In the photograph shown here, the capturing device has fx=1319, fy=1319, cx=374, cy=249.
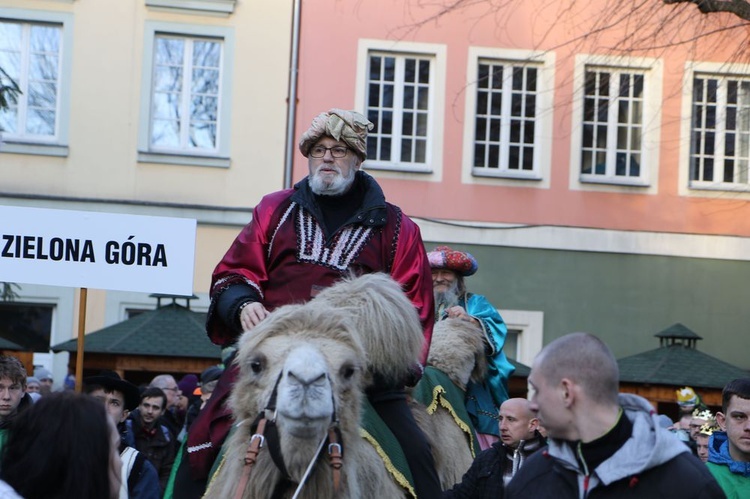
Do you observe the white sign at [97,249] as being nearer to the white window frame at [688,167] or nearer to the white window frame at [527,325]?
the white window frame at [527,325]

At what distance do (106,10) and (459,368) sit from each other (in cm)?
1424

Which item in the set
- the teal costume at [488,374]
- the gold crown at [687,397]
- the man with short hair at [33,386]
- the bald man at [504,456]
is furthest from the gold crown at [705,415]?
the man with short hair at [33,386]

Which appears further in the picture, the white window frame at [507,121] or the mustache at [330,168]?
the white window frame at [507,121]

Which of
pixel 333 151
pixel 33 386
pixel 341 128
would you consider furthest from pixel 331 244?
pixel 33 386

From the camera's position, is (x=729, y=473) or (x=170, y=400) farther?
(x=170, y=400)

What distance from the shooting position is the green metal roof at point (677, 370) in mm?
15312

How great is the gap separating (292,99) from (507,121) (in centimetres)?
367

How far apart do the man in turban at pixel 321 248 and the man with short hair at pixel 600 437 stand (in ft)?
6.46

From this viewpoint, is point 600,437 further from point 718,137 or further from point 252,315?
point 718,137

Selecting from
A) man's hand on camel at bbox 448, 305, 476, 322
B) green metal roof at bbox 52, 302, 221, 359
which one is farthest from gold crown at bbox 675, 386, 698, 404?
green metal roof at bbox 52, 302, 221, 359

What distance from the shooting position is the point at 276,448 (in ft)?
17.2

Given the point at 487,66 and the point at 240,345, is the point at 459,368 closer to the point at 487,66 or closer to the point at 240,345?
the point at 240,345

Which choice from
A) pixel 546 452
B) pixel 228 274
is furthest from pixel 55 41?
pixel 546 452

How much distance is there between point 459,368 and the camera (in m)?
8.99
